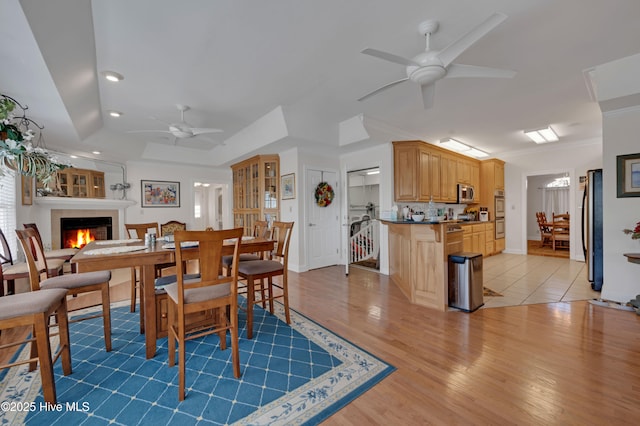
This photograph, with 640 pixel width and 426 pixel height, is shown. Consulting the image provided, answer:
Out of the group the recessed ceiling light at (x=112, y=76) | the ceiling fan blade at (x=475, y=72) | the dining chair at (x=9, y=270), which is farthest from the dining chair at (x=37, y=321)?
the ceiling fan blade at (x=475, y=72)

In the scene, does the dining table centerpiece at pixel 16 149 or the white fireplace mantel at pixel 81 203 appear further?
the white fireplace mantel at pixel 81 203

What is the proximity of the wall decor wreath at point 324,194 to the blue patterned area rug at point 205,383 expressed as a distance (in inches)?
121

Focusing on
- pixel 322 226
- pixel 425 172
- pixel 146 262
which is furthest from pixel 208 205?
pixel 146 262

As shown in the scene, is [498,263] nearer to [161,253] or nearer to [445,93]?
[445,93]

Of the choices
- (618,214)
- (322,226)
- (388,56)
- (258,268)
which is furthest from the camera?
(322,226)

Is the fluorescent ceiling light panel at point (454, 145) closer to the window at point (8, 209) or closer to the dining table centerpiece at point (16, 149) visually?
the dining table centerpiece at point (16, 149)

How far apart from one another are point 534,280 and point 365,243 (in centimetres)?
295

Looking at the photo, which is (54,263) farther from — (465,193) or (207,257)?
(465,193)

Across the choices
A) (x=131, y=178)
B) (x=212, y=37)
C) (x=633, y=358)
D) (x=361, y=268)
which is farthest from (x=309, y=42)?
(x=131, y=178)

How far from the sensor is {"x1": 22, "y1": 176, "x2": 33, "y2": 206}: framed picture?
388cm

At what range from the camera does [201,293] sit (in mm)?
1809

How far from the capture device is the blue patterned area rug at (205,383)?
1.49 m

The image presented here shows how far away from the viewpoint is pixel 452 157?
5953 millimetres

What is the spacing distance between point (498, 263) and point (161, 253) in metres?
6.21
